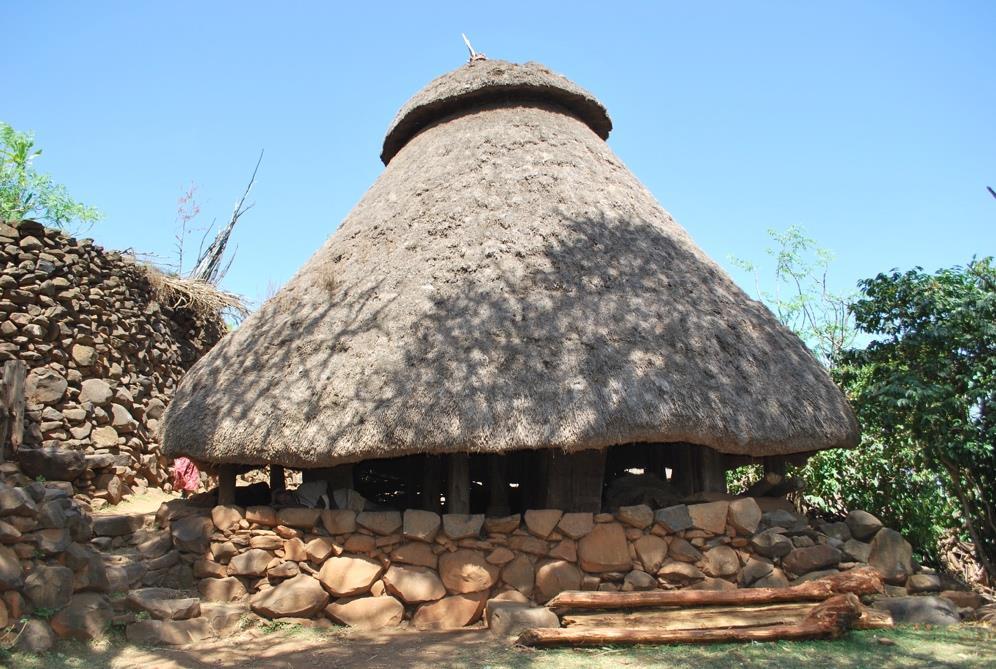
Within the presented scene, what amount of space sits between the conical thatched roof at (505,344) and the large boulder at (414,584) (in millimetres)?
1080

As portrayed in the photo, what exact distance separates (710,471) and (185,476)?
8.06 meters

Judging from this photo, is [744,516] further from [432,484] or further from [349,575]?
[349,575]

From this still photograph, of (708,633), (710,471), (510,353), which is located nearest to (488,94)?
(510,353)

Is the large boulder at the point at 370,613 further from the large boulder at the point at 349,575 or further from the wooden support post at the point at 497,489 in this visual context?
the wooden support post at the point at 497,489

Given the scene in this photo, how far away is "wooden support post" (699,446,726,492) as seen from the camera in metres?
6.93

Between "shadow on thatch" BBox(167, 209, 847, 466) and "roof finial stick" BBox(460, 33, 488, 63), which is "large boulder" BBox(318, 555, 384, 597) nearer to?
"shadow on thatch" BBox(167, 209, 847, 466)

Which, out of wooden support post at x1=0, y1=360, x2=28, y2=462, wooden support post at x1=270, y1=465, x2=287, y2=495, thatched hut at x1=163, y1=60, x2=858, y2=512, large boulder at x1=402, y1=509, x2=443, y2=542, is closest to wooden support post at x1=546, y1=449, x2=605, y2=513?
thatched hut at x1=163, y1=60, x2=858, y2=512

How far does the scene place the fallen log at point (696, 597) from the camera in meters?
5.46

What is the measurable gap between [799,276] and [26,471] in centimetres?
Answer: 2152

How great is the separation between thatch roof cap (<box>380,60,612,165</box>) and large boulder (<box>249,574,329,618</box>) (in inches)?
270

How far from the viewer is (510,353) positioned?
6320mm

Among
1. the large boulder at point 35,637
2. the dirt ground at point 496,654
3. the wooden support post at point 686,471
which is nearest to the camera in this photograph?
the large boulder at point 35,637

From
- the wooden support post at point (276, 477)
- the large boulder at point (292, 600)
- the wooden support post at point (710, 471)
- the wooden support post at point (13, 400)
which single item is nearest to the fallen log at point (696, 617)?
the wooden support post at point (710, 471)

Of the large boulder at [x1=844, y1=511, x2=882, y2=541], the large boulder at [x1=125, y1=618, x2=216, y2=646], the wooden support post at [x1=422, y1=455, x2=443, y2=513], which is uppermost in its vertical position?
the wooden support post at [x1=422, y1=455, x2=443, y2=513]
